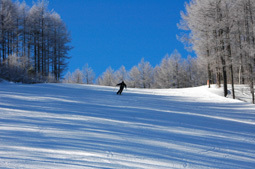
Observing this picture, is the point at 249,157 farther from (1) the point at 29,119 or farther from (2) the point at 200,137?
(1) the point at 29,119

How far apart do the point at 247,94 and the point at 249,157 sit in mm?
15985

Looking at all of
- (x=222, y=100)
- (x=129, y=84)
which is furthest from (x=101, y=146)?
(x=129, y=84)

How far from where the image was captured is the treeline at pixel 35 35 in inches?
1068

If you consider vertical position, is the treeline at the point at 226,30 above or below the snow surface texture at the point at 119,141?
above

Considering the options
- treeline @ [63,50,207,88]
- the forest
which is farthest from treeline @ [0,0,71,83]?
the forest

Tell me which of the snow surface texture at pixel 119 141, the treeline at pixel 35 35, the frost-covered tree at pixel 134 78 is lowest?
the snow surface texture at pixel 119 141

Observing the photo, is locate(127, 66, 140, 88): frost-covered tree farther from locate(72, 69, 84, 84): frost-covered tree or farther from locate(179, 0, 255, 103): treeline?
locate(179, 0, 255, 103): treeline

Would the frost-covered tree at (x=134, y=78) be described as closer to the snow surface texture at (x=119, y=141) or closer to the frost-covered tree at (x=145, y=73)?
the frost-covered tree at (x=145, y=73)

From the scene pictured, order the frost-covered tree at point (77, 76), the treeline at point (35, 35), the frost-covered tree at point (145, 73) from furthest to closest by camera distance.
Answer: the frost-covered tree at point (77, 76) → the frost-covered tree at point (145, 73) → the treeline at point (35, 35)

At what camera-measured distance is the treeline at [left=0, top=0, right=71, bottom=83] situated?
89.0ft

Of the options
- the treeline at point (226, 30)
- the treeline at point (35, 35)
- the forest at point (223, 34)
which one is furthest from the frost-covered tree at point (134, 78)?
the treeline at point (226, 30)

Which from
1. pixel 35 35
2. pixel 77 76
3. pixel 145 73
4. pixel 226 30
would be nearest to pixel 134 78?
pixel 145 73

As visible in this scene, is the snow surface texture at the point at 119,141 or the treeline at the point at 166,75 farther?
the treeline at the point at 166,75

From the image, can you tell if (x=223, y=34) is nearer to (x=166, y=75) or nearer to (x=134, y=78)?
(x=166, y=75)
